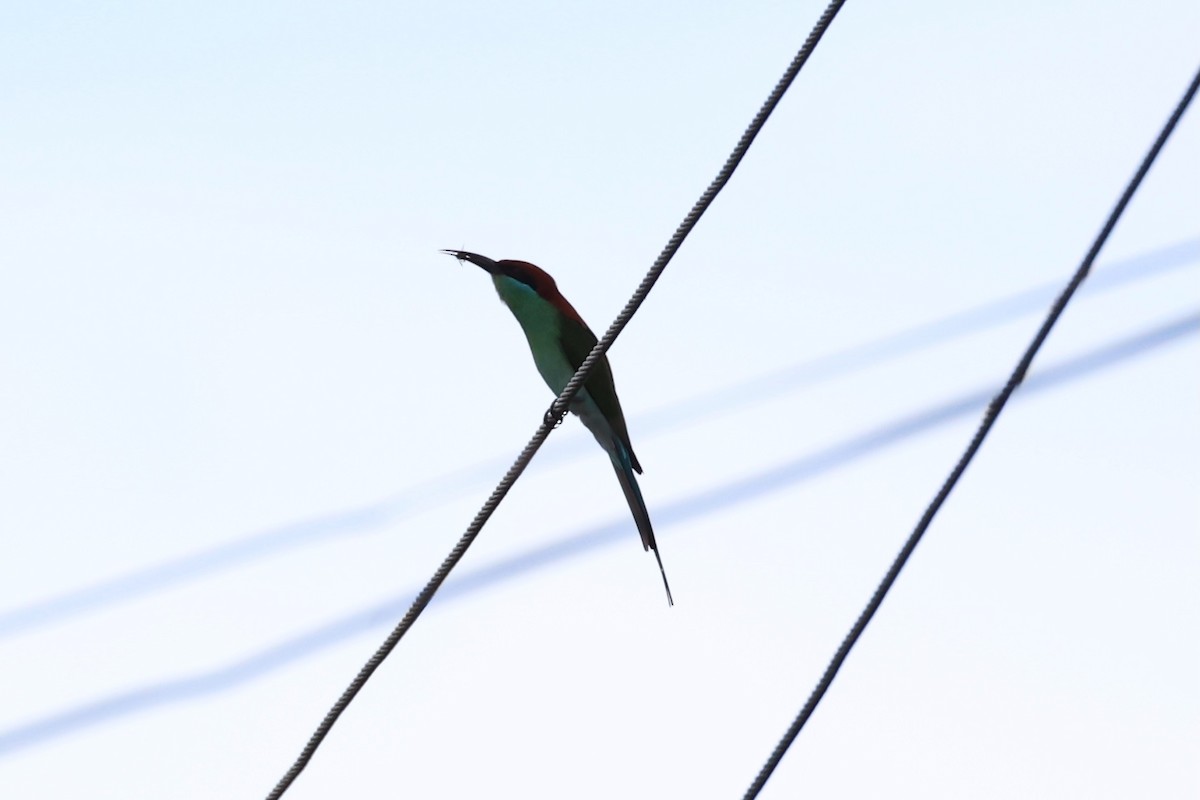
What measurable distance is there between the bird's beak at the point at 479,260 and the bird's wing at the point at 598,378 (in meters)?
0.29

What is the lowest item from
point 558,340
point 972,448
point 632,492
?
point 972,448

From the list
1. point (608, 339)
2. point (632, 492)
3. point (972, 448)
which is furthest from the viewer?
point (632, 492)

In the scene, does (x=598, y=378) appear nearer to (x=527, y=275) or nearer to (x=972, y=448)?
(x=527, y=275)

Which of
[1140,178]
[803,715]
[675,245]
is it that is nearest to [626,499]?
[675,245]

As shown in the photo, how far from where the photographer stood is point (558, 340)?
191 inches

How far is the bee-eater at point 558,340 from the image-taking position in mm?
4660

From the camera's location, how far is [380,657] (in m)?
2.44

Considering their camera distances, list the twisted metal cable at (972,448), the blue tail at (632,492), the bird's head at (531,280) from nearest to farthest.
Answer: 1. the twisted metal cable at (972,448)
2. the blue tail at (632,492)
3. the bird's head at (531,280)

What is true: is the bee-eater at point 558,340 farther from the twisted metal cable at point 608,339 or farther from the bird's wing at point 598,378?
the twisted metal cable at point 608,339

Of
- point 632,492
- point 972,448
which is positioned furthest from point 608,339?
point 632,492

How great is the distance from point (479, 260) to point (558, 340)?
1.28 feet

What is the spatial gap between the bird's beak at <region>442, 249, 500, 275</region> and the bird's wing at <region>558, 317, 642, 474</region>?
0.95 feet

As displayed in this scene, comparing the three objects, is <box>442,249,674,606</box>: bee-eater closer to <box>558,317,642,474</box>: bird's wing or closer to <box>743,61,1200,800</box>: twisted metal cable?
<box>558,317,642,474</box>: bird's wing

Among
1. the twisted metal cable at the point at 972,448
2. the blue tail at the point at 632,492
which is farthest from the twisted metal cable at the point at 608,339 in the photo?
the blue tail at the point at 632,492
